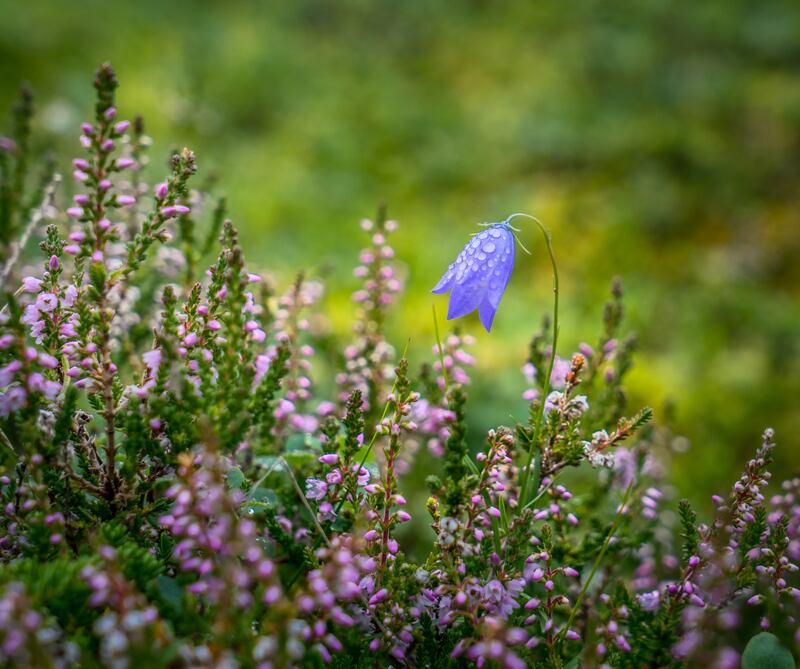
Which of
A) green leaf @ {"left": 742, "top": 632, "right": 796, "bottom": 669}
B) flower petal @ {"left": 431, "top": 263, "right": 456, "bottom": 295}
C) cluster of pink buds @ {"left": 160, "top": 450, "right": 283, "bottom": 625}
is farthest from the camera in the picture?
flower petal @ {"left": 431, "top": 263, "right": 456, "bottom": 295}

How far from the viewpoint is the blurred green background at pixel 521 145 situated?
12.0ft

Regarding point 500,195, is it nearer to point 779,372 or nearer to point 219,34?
point 779,372

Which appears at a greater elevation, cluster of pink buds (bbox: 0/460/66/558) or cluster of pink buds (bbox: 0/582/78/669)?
cluster of pink buds (bbox: 0/460/66/558)

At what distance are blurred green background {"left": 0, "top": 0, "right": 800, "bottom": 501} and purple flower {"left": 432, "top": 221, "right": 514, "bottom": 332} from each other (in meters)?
1.07

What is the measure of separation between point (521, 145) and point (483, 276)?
4.51 metres

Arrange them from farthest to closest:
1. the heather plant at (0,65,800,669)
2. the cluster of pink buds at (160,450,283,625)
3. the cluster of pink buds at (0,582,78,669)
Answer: the heather plant at (0,65,800,669) → the cluster of pink buds at (160,450,283,625) → the cluster of pink buds at (0,582,78,669)

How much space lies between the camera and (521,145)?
5598 mm

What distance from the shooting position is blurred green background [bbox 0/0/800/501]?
3668 millimetres

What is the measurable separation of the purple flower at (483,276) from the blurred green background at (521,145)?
1.07 m

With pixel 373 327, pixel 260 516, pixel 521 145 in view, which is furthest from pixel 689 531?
A: pixel 521 145

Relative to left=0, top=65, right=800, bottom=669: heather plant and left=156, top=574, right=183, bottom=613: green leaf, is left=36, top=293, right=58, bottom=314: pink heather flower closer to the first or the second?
left=0, top=65, right=800, bottom=669: heather plant

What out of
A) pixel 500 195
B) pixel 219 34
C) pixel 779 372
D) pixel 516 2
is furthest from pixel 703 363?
pixel 219 34

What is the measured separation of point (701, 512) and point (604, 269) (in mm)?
1904

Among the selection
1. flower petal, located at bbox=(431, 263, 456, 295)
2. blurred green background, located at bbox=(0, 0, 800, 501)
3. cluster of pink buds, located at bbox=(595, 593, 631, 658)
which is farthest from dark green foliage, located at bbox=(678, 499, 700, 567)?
blurred green background, located at bbox=(0, 0, 800, 501)
